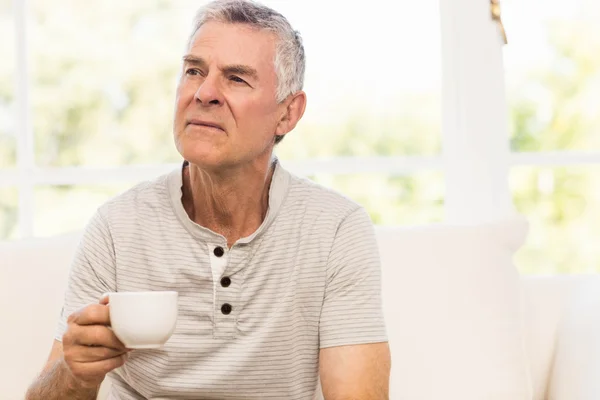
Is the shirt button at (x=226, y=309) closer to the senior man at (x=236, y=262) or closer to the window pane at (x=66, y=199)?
the senior man at (x=236, y=262)

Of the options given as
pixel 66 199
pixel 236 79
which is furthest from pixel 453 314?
pixel 66 199

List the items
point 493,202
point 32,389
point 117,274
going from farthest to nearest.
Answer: point 493,202 < point 117,274 < point 32,389

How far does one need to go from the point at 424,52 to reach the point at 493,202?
61cm

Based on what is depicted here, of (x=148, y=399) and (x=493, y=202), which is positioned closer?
(x=148, y=399)

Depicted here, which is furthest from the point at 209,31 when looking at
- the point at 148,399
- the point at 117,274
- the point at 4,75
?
the point at 4,75

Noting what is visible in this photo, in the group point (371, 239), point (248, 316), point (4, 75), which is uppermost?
point (4, 75)

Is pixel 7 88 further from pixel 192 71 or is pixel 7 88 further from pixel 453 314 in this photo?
pixel 453 314

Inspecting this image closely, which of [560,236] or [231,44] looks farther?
[560,236]

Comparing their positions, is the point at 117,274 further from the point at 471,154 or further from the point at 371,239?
the point at 471,154

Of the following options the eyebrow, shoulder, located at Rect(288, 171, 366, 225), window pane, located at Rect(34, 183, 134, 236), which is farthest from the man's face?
window pane, located at Rect(34, 183, 134, 236)

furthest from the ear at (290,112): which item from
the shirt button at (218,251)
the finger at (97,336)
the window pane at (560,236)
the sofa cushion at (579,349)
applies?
the window pane at (560,236)

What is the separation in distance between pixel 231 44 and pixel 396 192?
1.46 meters

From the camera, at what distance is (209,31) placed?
1.89 meters

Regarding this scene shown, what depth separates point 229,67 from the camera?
6.15 ft
